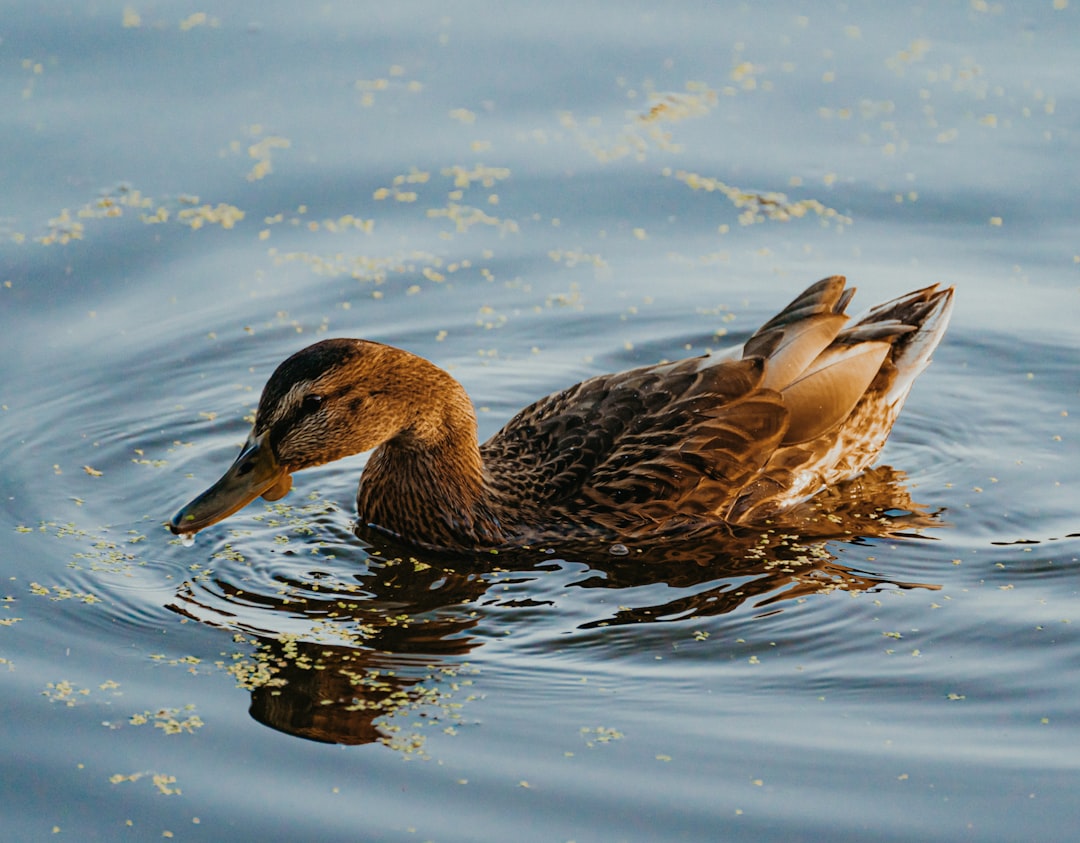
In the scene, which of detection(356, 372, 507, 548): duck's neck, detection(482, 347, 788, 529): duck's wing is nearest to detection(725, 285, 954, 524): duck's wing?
detection(482, 347, 788, 529): duck's wing

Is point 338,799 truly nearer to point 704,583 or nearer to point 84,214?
point 704,583

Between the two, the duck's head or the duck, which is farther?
the duck

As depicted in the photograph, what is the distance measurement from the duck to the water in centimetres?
24

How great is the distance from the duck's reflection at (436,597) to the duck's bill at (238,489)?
363 mm

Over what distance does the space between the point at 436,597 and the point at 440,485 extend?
748 mm

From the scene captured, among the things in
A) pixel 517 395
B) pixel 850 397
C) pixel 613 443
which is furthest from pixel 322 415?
pixel 850 397

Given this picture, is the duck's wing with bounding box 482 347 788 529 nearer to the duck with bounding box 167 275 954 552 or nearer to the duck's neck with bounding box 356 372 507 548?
the duck with bounding box 167 275 954 552

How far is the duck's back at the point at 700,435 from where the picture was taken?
843 cm

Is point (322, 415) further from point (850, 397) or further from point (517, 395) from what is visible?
point (850, 397)

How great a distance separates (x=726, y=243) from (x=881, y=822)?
19.1ft

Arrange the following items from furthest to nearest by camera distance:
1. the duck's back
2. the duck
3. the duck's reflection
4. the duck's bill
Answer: the duck's back, the duck, the duck's bill, the duck's reflection

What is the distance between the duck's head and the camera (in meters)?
7.72

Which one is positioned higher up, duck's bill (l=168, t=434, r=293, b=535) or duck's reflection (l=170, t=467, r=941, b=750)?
duck's bill (l=168, t=434, r=293, b=535)

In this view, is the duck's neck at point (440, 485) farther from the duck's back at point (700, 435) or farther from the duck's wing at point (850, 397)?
the duck's wing at point (850, 397)
